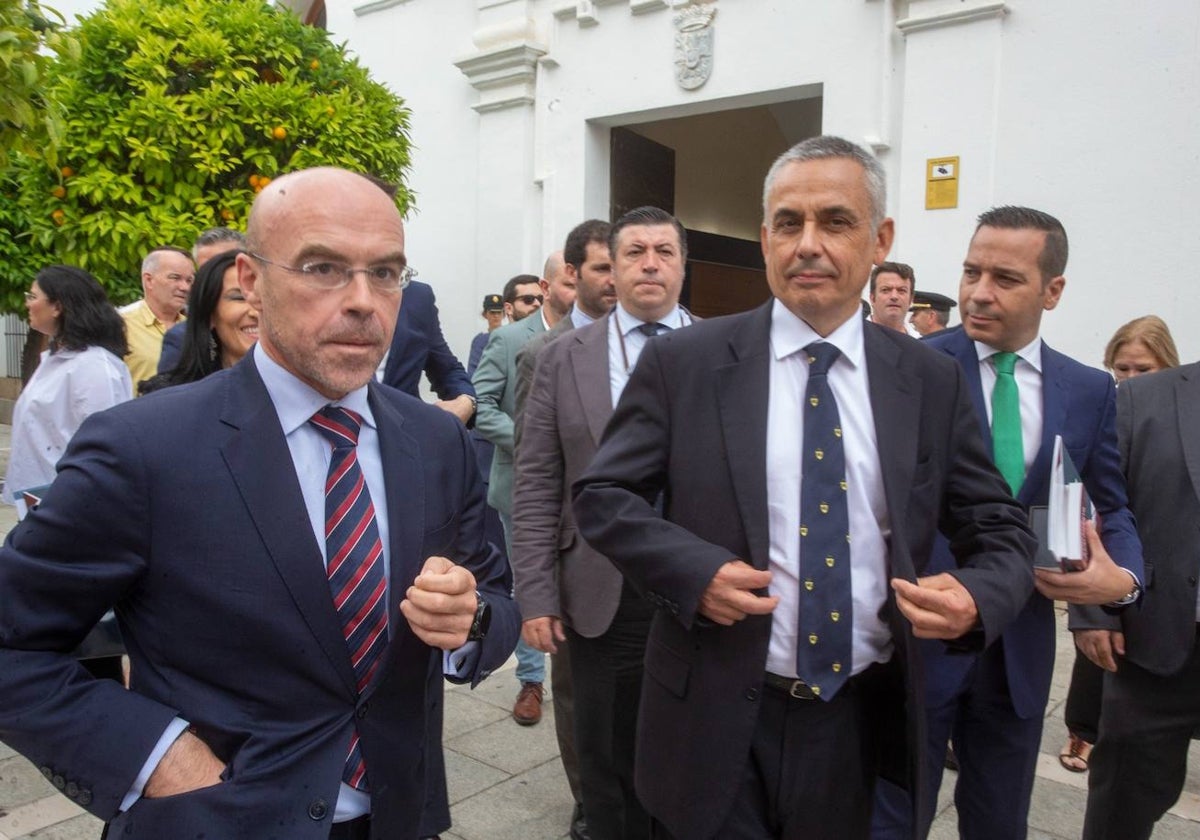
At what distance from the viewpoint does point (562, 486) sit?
3295mm

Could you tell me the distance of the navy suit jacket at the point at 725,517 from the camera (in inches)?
78.5

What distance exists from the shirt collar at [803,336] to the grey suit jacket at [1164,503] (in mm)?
1405

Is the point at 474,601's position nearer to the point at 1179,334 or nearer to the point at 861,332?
the point at 861,332

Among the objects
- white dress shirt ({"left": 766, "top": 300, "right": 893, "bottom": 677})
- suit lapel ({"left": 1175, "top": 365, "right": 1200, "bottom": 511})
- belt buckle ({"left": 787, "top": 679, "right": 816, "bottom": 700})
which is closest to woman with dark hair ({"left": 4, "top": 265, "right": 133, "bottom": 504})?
white dress shirt ({"left": 766, "top": 300, "right": 893, "bottom": 677})

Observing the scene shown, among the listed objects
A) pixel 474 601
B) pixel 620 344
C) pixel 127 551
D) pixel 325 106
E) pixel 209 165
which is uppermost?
pixel 325 106

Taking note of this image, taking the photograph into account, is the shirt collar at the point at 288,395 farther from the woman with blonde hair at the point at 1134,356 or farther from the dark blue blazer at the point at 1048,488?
the woman with blonde hair at the point at 1134,356

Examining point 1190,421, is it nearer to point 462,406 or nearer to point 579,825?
point 579,825

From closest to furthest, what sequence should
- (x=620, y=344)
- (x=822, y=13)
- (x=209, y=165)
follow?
(x=620, y=344) → (x=209, y=165) → (x=822, y=13)

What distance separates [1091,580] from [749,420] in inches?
43.3

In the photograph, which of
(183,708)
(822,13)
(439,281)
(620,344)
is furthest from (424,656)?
(439,281)

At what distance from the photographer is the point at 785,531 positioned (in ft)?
6.69

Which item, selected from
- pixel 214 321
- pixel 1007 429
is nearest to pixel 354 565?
pixel 214 321

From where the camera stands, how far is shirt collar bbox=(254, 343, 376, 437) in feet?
5.51

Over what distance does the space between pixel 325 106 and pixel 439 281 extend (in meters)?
3.37
